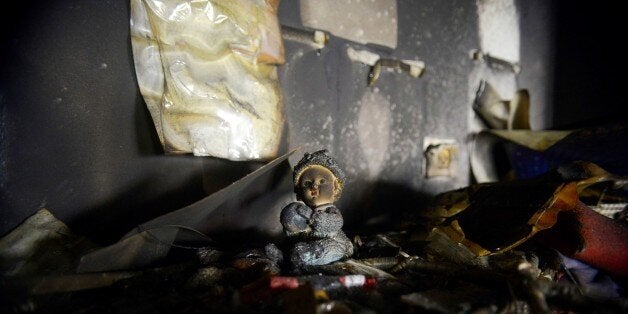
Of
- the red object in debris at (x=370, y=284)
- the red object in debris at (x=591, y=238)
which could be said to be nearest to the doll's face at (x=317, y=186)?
the red object in debris at (x=370, y=284)

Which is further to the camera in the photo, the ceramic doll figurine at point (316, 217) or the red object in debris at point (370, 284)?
the ceramic doll figurine at point (316, 217)

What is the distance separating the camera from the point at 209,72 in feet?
8.04

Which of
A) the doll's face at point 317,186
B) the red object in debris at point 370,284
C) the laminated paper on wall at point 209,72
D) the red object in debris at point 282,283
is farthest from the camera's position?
the laminated paper on wall at point 209,72

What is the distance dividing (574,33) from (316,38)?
15.3 feet

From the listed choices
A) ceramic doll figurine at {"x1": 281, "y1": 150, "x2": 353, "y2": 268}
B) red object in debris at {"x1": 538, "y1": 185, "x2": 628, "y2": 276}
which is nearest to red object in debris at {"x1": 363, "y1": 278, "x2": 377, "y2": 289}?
ceramic doll figurine at {"x1": 281, "y1": 150, "x2": 353, "y2": 268}

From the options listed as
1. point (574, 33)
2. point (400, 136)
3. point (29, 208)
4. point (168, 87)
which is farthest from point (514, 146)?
point (29, 208)

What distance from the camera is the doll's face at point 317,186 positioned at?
84.2 inches

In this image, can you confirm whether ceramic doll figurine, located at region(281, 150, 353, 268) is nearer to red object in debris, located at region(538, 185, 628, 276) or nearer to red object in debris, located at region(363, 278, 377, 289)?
red object in debris, located at region(363, 278, 377, 289)

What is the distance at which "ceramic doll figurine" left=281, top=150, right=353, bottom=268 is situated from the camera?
195cm

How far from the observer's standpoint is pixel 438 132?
400cm

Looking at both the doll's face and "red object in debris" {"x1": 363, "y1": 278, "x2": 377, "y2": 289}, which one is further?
the doll's face

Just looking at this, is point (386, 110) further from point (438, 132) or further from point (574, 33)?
point (574, 33)

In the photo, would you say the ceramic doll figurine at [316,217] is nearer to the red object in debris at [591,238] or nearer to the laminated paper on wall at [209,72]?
the laminated paper on wall at [209,72]

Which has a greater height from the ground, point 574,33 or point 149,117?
point 574,33
